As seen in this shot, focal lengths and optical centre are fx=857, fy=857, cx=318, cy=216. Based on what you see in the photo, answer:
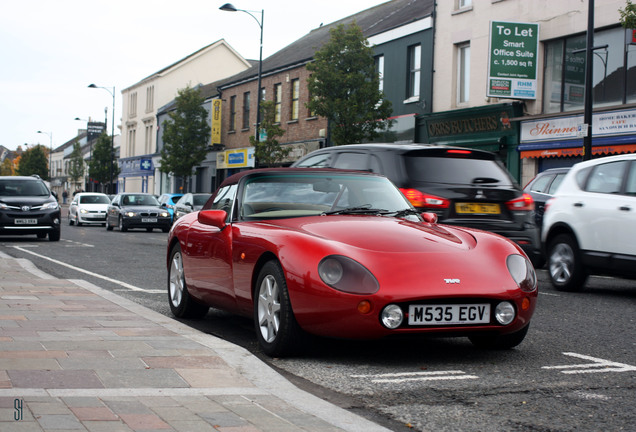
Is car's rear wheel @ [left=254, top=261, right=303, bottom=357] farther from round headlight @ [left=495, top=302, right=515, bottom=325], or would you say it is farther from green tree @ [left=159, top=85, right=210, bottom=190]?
green tree @ [left=159, top=85, right=210, bottom=190]

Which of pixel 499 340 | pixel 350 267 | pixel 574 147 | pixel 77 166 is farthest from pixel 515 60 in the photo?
pixel 77 166

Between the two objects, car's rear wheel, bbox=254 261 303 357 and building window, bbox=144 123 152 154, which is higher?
building window, bbox=144 123 152 154

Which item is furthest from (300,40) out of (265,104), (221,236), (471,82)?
(221,236)

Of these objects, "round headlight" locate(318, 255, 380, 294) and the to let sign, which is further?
the to let sign

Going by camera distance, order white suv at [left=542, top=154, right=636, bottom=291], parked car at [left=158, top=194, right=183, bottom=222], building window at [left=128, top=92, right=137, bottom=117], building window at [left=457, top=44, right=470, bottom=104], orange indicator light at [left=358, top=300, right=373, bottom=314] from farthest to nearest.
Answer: building window at [left=128, top=92, right=137, bottom=117] < parked car at [left=158, top=194, right=183, bottom=222] < building window at [left=457, top=44, right=470, bottom=104] < white suv at [left=542, top=154, right=636, bottom=291] < orange indicator light at [left=358, top=300, right=373, bottom=314]

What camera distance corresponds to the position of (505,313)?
5699 millimetres

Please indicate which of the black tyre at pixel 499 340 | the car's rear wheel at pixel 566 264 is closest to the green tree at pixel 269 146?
the car's rear wheel at pixel 566 264

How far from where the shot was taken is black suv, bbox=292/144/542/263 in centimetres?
961

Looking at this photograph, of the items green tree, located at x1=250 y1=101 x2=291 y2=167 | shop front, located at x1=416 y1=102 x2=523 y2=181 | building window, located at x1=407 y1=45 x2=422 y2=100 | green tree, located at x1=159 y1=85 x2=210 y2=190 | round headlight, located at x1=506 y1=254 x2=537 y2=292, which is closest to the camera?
round headlight, located at x1=506 y1=254 x2=537 y2=292

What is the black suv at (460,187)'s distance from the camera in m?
9.61

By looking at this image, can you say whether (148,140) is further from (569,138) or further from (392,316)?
(392,316)

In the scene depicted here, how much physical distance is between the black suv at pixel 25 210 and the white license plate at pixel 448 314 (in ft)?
57.2

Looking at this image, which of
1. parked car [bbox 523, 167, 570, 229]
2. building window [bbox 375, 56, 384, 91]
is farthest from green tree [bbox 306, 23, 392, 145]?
parked car [bbox 523, 167, 570, 229]

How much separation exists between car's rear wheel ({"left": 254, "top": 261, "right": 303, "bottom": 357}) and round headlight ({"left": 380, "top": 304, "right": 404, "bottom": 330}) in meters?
0.63
